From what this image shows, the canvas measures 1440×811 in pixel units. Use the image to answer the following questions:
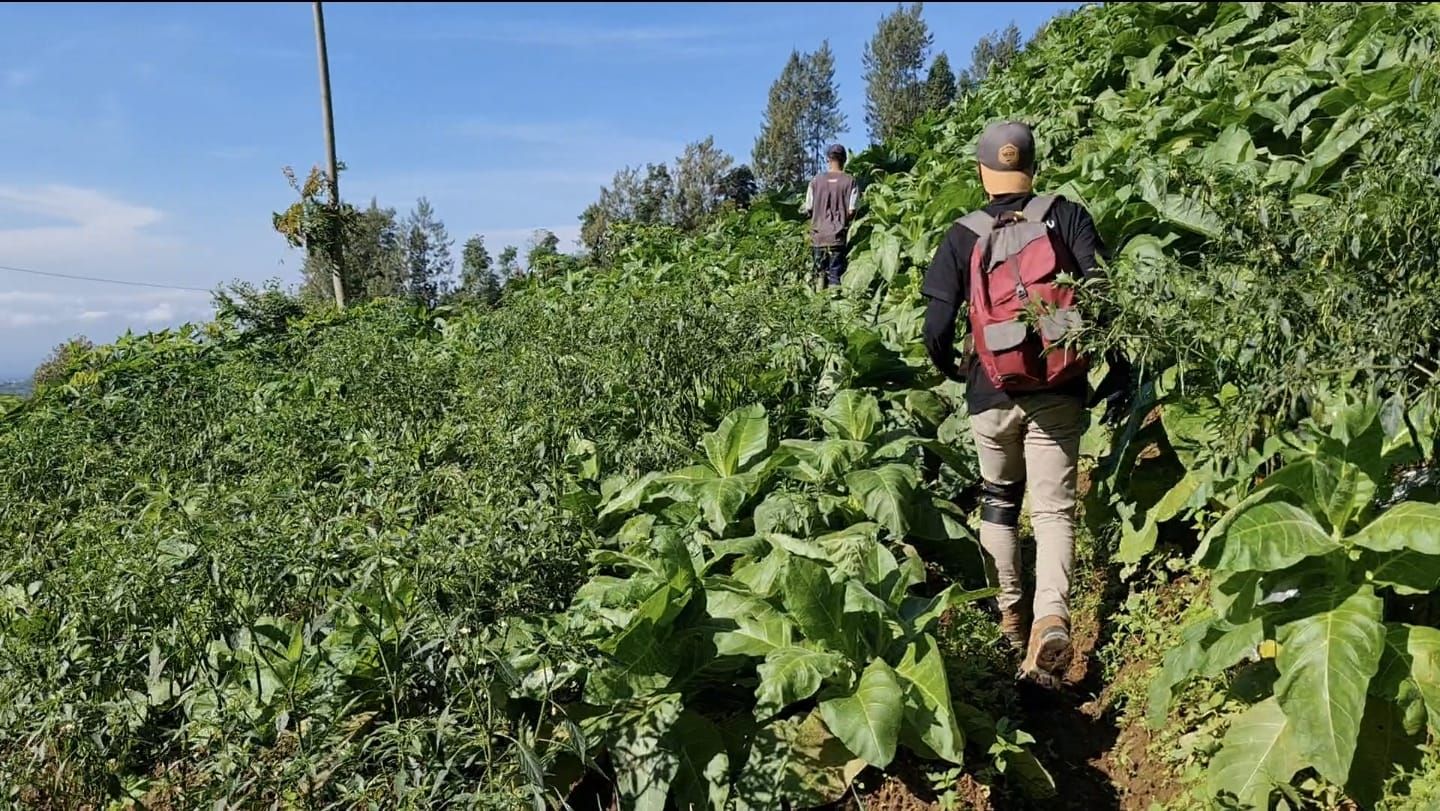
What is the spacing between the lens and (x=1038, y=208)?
10.9 feet

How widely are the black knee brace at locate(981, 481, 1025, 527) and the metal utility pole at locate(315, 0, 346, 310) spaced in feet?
38.1

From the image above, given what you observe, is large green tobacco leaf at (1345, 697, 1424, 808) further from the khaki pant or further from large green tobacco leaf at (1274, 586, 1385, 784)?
the khaki pant

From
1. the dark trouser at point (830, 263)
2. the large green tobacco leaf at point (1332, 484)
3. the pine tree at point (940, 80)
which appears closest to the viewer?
the large green tobacco leaf at point (1332, 484)

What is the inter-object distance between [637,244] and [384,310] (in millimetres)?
2611

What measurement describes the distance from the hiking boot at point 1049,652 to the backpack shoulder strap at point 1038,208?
4.17ft

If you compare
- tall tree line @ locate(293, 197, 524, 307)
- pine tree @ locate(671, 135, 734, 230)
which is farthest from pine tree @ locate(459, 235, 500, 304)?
pine tree @ locate(671, 135, 734, 230)

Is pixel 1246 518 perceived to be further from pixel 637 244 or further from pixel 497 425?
pixel 637 244

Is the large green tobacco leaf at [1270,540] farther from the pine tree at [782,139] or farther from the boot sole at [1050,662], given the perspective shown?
the pine tree at [782,139]

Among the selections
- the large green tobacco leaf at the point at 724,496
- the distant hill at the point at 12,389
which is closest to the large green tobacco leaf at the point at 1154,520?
the large green tobacco leaf at the point at 724,496

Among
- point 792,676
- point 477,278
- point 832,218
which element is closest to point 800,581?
point 792,676

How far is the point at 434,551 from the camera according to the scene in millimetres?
2805

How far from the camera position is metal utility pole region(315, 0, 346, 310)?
48.5 ft

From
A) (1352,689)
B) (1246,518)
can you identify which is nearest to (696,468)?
(1246,518)

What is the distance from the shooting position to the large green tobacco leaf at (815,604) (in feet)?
9.43
